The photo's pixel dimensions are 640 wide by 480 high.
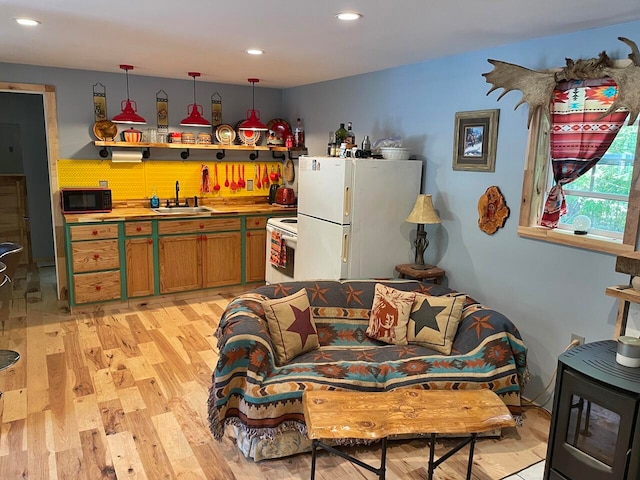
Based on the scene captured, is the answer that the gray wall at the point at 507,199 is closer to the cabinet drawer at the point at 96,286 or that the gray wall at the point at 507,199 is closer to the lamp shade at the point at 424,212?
the lamp shade at the point at 424,212

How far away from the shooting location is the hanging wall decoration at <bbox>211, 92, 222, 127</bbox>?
5523 millimetres

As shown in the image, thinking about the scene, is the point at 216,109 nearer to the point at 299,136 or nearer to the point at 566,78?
the point at 299,136

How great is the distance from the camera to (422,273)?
12.3 ft

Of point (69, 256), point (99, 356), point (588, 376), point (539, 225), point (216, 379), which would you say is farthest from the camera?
point (69, 256)

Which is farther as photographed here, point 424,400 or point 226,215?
point 226,215

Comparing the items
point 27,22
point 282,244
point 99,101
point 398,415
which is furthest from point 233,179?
point 398,415

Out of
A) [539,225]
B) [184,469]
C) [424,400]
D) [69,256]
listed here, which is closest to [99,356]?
[69,256]

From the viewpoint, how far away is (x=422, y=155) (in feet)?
13.1

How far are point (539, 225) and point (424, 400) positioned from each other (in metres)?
1.47

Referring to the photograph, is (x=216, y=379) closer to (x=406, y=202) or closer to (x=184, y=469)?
(x=184, y=469)

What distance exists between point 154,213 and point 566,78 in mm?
3742

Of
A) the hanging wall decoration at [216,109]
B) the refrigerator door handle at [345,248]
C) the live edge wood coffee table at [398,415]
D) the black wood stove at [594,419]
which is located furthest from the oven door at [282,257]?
the black wood stove at [594,419]

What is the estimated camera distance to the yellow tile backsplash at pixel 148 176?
497 cm

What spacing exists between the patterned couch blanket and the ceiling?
5.40 feet
